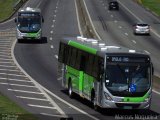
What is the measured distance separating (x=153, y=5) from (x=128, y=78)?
9446cm

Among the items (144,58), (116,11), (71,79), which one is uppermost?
(144,58)

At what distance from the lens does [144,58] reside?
28.8m

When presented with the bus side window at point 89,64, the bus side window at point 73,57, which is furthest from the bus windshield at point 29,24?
the bus side window at point 89,64

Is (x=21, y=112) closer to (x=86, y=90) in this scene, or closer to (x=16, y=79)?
(x=86, y=90)

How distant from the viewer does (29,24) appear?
7038 centimetres

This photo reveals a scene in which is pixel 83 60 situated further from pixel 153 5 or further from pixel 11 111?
pixel 153 5

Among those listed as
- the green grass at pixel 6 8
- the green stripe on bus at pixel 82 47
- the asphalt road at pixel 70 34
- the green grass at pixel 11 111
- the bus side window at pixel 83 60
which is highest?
the green stripe on bus at pixel 82 47

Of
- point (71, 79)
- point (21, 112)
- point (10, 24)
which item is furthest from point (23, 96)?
point (10, 24)

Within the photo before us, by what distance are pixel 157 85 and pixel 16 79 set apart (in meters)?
9.31

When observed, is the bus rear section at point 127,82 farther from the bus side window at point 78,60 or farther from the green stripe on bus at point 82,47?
the bus side window at point 78,60

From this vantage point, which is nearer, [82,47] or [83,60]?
[83,60]

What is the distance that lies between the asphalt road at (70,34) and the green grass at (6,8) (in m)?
3.94

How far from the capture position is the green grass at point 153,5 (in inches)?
4509

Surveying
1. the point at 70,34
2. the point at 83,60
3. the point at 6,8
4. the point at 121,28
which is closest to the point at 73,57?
the point at 83,60
